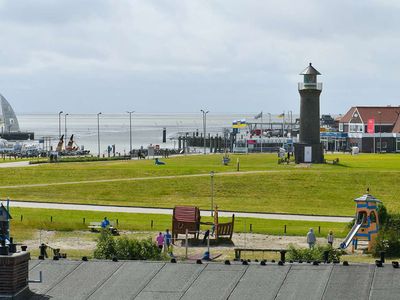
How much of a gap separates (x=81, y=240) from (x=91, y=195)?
76.9ft

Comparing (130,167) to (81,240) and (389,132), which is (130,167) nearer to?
(81,240)

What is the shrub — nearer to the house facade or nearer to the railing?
the railing

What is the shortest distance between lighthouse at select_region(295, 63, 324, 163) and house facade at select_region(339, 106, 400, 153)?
44942 mm

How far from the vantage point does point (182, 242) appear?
45.2m

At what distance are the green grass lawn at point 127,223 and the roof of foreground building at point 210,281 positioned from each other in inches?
920

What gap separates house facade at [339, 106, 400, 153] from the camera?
461ft

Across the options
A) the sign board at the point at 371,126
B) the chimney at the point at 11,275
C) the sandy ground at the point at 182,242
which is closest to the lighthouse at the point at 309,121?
the sign board at the point at 371,126

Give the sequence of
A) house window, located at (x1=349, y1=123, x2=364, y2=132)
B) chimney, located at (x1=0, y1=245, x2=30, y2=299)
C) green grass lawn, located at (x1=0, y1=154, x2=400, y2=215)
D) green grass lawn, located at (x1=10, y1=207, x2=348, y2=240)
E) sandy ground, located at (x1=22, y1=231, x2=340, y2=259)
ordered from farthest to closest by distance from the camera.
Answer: house window, located at (x1=349, y1=123, x2=364, y2=132)
green grass lawn, located at (x1=0, y1=154, x2=400, y2=215)
green grass lawn, located at (x1=10, y1=207, x2=348, y2=240)
sandy ground, located at (x1=22, y1=231, x2=340, y2=259)
chimney, located at (x1=0, y1=245, x2=30, y2=299)

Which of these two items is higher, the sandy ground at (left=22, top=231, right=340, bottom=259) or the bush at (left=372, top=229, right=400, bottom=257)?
the bush at (left=372, top=229, right=400, bottom=257)

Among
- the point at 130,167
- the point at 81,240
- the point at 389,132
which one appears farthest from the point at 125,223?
the point at 389,132

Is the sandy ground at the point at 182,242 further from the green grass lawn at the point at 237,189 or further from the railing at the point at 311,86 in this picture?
the railing at the point at 311,86

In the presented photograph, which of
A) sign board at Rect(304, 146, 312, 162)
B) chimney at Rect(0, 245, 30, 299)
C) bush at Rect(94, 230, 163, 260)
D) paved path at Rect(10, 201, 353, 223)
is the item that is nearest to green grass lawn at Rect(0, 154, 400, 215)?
paved path at Rect(10, 201, 353, 223)

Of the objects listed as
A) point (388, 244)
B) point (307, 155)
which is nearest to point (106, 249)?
point (388, 244)

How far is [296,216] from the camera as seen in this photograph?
5666 centimetres
